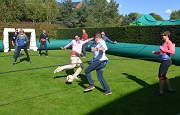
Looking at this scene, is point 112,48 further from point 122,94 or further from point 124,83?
point 122,94

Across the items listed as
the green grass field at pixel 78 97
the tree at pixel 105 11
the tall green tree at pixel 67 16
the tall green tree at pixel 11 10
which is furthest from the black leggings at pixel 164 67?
the tree at pixel 105 11

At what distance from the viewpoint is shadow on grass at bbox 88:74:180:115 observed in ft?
17.7

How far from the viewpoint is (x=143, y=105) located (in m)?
5.87

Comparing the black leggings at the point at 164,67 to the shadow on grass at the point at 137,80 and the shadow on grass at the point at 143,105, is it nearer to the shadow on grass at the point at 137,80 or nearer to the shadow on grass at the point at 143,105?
the shadow on grass at the point at 143,105

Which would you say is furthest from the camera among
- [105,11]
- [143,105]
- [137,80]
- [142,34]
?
[105,11]

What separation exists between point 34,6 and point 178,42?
30221mm

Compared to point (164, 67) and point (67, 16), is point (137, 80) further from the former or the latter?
point (67, 16)

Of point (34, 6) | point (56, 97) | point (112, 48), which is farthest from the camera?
point (34, 6)

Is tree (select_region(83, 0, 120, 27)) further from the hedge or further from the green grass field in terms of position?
the green grass field

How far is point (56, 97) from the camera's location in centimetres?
633

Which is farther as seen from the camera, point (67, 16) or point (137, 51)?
point (67, 16)

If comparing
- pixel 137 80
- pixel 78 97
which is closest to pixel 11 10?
pixel 137 80

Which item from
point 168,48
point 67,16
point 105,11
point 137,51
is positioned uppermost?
point 105,11

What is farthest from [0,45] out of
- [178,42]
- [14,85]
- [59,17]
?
[59,17]
